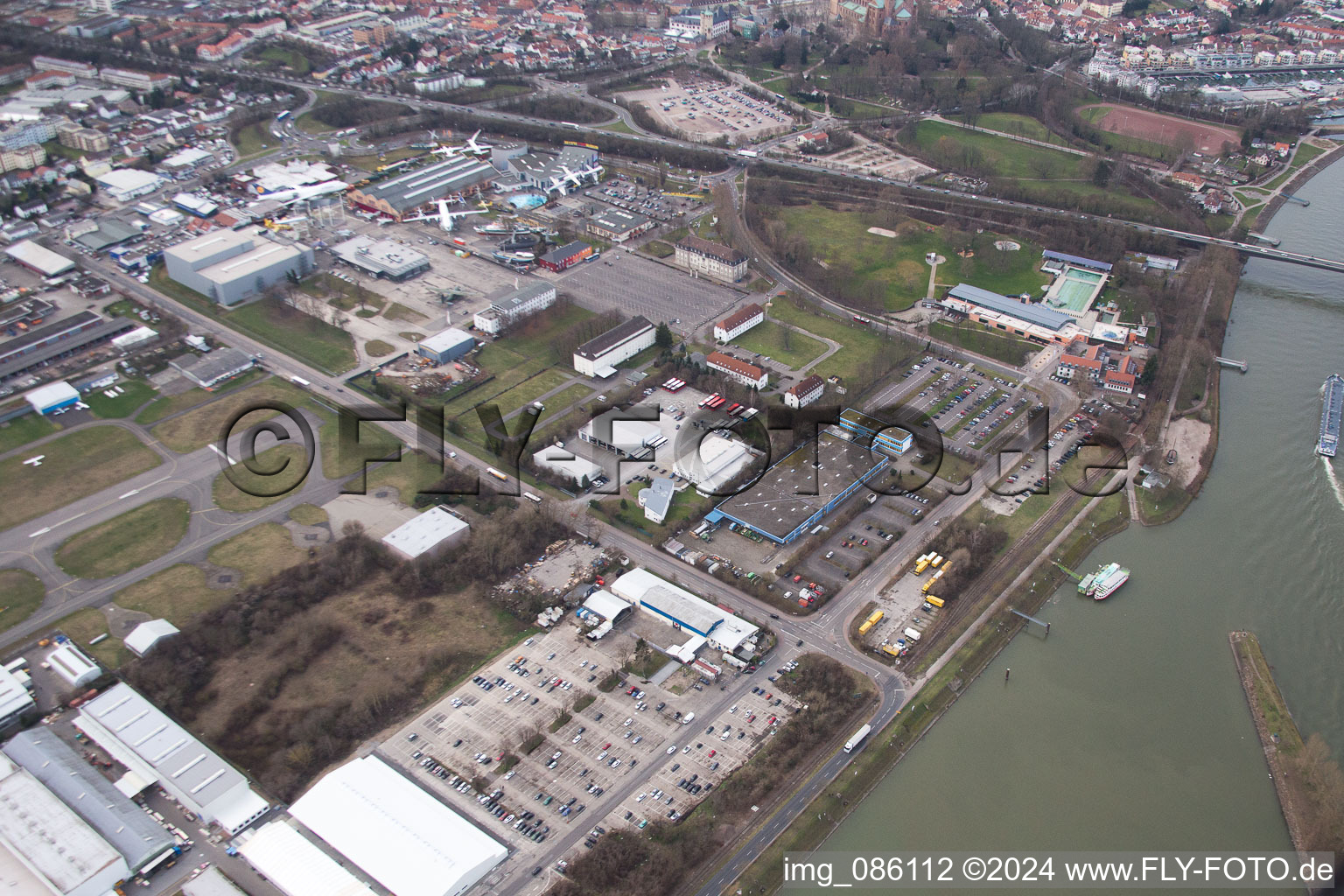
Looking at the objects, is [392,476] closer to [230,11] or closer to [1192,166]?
[1192,166]

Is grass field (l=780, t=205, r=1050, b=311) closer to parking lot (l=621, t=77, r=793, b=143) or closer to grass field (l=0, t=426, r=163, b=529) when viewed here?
parking lot (l=621, t=77, r=793, b=143)

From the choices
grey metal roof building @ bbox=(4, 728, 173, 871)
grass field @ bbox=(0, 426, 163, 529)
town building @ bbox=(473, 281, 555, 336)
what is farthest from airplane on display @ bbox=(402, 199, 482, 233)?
grey metal roof building @ bbox=(4, 728, 173, 871)

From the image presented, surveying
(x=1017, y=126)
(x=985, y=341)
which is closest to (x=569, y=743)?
(x=985, y=341)

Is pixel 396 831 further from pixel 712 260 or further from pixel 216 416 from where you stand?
pixel 712 260

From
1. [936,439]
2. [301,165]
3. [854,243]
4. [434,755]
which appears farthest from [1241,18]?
[434,755]

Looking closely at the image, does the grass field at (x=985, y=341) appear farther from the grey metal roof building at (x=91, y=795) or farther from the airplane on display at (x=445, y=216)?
the grey metal roof building at (x=91, y=795)

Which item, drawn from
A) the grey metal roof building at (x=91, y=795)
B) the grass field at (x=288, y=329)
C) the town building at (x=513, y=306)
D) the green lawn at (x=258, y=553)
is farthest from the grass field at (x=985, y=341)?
the grey metal roof building at (x=91, y=795)
